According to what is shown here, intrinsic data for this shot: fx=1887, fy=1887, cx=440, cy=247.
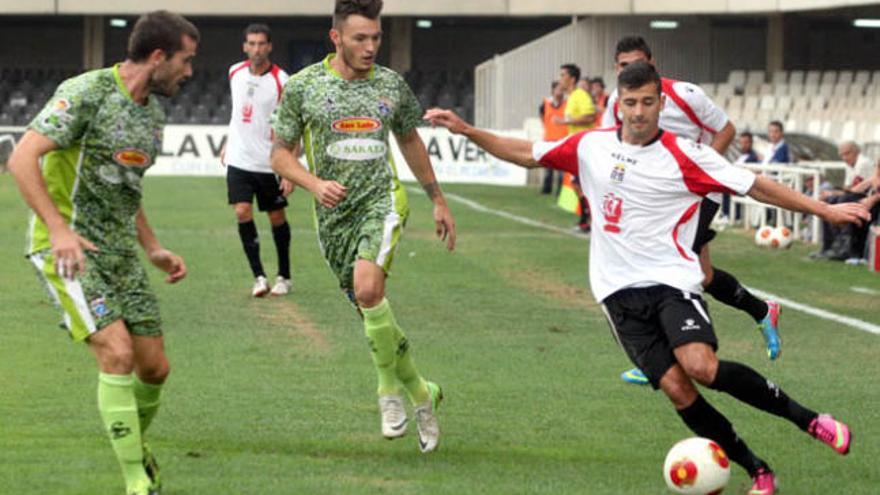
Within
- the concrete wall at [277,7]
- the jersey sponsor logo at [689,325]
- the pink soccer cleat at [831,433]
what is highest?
the concrete wall at [277,7]

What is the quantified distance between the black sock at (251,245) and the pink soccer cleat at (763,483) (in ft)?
28.4

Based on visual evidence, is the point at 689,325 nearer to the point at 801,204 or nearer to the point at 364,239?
the point at 801,204

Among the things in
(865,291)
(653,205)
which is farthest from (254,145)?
(653,205)

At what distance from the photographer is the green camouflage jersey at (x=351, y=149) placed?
29.0 ft

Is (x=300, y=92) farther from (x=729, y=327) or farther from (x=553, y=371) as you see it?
(x=729, y=327)

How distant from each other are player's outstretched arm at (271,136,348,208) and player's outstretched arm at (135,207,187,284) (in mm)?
940

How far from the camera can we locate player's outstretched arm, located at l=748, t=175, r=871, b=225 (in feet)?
25.3

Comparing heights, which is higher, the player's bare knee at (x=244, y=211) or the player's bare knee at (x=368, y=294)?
the player's bare knee at (x=244, y=211)

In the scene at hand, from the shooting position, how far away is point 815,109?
119 feet

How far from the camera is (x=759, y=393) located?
7668 millimetres

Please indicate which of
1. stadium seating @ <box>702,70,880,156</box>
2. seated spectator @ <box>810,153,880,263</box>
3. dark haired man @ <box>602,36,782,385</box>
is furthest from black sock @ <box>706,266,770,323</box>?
stadium seating @ <box>702,70,880,156</box>

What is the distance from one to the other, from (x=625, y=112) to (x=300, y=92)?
5.84ft

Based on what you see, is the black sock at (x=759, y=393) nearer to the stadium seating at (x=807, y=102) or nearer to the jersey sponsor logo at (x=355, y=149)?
the jersey sponsor logo at (x=355, y=149)

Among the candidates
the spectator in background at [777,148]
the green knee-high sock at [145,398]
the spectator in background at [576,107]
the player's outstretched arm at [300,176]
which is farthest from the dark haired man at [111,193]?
the spectator in background at [777,148]
